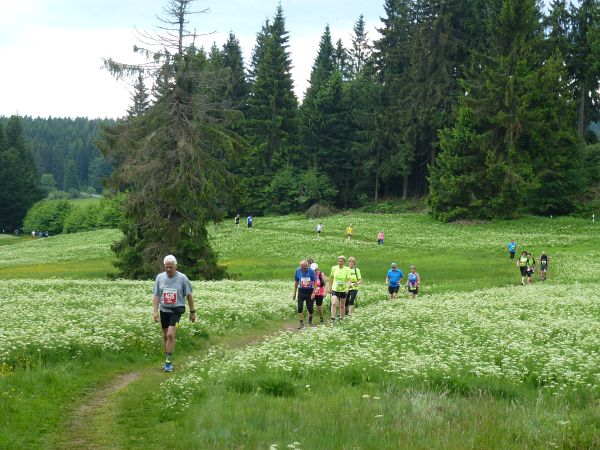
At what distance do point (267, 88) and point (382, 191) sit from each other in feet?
81.8

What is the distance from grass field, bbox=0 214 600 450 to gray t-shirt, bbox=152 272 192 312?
1.34 meters

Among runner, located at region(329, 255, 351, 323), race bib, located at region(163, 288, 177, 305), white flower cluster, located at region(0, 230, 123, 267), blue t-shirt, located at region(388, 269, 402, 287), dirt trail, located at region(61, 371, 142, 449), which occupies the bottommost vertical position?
white flower cluster, located at region(0, 230, 123, 267)

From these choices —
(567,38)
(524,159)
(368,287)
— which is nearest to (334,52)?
(567,38)

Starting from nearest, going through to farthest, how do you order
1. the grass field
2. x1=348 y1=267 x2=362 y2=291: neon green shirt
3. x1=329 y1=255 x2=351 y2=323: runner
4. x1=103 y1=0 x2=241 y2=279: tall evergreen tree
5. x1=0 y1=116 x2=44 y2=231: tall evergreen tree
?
the grass field, x1=329 y1=255 x2=351 y2=323: runner, x1=348 y1=267 x2=362 y2=291: neon green shirt, x1=103 y1=0 x2=241 y2=279: tall evergreen tree, x1=0 y1=116 x2=44 y2=231: tall evergreen tree

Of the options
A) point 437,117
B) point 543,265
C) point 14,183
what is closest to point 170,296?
point 543,265

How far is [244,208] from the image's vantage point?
9694 centimetres

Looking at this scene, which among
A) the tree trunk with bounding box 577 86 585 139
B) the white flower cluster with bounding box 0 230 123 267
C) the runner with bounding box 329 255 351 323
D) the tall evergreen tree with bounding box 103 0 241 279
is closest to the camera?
the runner with bounding box 329 255 351 323

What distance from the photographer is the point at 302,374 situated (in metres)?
11.0

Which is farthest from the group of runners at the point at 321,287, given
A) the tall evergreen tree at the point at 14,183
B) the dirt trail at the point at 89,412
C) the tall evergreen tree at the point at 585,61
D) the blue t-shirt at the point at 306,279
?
the tall evergreen tree at the point at 14,183

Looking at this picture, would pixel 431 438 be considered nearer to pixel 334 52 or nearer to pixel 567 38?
pixel 567 38

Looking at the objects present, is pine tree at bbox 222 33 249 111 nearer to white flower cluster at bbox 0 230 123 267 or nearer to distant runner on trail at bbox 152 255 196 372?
white flower cluster at bbox 0 230 123 267

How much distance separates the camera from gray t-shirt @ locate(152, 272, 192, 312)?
42.4 feet

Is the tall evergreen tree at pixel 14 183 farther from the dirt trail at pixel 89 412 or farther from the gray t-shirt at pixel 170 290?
the dirt trail at pixel 89 412

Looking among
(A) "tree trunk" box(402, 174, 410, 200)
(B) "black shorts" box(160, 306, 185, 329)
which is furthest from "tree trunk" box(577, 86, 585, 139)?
(B) "black shorts" box(160, 306, 185, 329)
